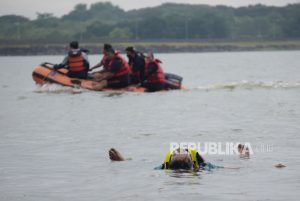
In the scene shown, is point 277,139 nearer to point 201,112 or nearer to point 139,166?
point 139,166

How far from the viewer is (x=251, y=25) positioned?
182000 millimetres

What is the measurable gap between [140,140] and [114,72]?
10498 millimetres

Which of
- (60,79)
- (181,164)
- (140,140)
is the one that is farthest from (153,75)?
(181,164)

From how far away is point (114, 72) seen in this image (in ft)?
93.1

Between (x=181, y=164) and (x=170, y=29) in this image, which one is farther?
(x=170, y=29)

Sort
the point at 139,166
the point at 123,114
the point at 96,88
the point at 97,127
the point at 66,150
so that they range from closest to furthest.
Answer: the point at 139,166, the point at 66,150, the point at 97,127, the point at 123,114, the point at 96,88

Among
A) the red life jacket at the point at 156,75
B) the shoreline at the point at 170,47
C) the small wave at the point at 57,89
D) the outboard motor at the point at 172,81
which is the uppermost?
the red life jacket at the point at 156,75

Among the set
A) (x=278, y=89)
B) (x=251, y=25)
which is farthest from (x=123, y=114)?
(x=251, y=25)

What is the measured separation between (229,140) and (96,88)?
1245 cm

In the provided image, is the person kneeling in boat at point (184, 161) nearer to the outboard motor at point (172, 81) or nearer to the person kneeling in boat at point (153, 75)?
the person kneeling in boat at point (153, 75)

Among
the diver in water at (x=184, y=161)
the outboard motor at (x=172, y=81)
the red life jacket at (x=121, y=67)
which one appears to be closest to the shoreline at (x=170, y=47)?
the outboard motor at (x=172, y=81)

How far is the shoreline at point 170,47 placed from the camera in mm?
126750

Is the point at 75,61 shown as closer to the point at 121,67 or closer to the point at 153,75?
→ the point at 121,67

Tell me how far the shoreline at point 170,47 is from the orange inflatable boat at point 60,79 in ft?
303
